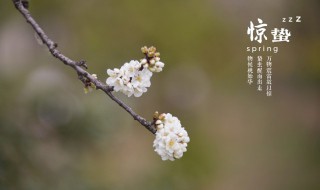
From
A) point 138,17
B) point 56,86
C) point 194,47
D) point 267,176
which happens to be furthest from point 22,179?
point 267,176

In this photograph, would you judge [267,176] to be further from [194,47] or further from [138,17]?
[138,17]

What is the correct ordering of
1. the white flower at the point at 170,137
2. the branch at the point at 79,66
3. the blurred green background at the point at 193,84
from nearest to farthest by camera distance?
1. the branch at the point at 79,66
2. the white flower at the point at 170,137
3. the blurred green background at the point at 193,84

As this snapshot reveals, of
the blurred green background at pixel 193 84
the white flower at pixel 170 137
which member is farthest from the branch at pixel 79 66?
the blurred green background at pixel 193 84

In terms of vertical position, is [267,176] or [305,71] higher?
[305,71]

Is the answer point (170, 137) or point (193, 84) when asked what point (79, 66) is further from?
point (193, 84)

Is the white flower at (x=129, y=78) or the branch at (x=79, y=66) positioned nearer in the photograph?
the branch at (x=79, y=66)

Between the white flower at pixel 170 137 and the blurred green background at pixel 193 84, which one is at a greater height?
the blurred green background at pixel 193 84

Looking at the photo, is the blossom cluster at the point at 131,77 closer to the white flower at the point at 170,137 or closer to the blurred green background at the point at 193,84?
the white flower at the point at 170,137

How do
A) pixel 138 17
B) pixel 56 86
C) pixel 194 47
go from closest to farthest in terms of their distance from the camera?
pixel 56 86 → pixel 138 17 → pixel 194 47
